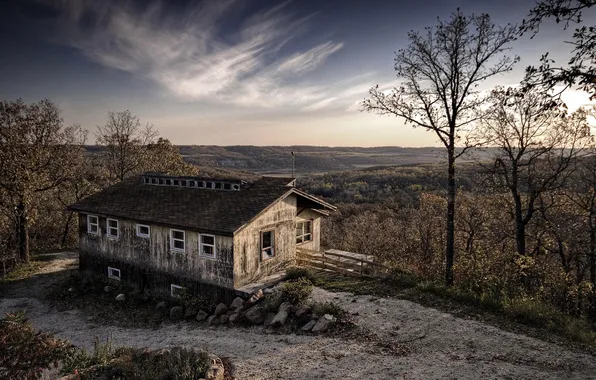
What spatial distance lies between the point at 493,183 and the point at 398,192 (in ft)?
121

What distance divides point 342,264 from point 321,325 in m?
6.70

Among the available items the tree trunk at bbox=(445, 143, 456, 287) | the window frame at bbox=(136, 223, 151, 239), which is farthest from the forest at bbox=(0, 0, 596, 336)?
the window frame at bbox=(136, 223, 151, 239)

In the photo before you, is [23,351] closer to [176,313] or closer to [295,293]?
[295,293]

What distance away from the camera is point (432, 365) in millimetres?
10352

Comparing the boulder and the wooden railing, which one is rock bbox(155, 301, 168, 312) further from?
the wooden railing

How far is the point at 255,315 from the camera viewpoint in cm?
1474

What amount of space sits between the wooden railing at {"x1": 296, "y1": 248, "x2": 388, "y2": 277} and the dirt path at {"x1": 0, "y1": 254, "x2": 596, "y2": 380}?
2.87 metres

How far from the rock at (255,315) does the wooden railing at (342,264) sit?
5918 mm

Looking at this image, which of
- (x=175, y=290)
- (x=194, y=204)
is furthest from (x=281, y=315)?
(x=194, y=204)

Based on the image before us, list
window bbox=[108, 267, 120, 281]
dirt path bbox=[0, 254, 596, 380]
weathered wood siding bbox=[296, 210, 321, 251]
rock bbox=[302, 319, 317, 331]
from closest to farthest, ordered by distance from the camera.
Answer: dirt path bbox=[0, 254, 596, 380] < rock bbox=[302, 319, 317, 331] < window bbox=[108, 267, 120, 281] < weathered wood siding bbox=[296, 210, 321, 251]

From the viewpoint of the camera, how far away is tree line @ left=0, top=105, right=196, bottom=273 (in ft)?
81.5

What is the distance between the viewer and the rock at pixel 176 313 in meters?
17.0

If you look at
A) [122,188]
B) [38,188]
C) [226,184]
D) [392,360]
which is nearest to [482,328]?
A: [392,360]

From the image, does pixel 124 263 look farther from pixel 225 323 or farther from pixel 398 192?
pixel 398 192
